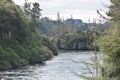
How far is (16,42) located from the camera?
10438 cm

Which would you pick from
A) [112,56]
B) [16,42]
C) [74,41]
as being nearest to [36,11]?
[74,41]

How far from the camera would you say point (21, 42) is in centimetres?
10812

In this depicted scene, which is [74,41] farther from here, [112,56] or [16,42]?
[112,56]

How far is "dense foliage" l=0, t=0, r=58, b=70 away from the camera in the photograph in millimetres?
93244

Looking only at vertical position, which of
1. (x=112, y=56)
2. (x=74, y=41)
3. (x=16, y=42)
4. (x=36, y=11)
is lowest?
(x=74, y=41)

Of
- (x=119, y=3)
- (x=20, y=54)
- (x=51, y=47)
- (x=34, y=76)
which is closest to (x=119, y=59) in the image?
(x=119, y=3)

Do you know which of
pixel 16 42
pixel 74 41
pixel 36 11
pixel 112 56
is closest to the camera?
pixel 112 56

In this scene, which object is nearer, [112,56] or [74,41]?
[112,56]

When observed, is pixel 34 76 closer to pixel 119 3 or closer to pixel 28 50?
pixel 28 50

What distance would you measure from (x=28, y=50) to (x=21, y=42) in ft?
10.7

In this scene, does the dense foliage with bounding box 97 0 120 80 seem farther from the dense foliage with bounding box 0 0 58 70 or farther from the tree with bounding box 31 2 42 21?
the tree with bounding box 31 2 42 21

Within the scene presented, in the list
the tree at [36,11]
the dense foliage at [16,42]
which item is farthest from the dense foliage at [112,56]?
the tree at [36,11]

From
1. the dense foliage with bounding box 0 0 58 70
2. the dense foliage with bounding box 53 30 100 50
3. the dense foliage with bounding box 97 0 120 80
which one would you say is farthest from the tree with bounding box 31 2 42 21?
the dense foliage with bounding box 97 0 120 80

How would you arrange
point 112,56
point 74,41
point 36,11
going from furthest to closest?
point 74,41 → point 36,11 → point 112,56
